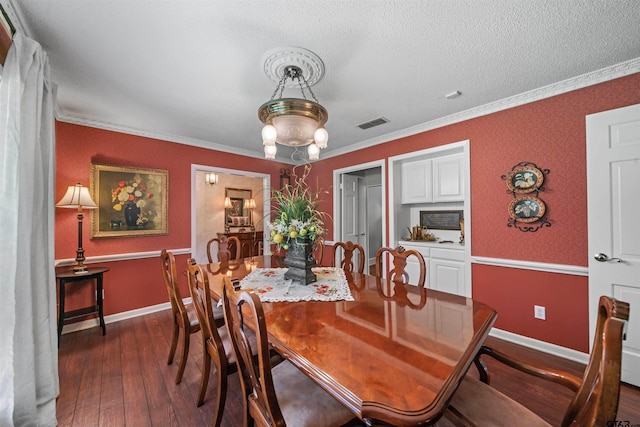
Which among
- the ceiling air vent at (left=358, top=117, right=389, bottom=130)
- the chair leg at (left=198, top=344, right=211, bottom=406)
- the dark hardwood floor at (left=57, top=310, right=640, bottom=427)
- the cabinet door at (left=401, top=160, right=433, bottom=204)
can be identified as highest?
the ceiling air vent at (left=358, top=117, right=389, bottom=130)

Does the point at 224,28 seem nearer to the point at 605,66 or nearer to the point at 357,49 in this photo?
the point at 357,49

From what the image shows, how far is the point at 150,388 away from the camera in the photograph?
6.07 feet

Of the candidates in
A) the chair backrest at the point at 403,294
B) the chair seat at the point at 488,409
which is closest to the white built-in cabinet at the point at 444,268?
the chair backrest at the point at 403,294

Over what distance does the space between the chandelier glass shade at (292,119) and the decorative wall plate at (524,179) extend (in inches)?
79.8

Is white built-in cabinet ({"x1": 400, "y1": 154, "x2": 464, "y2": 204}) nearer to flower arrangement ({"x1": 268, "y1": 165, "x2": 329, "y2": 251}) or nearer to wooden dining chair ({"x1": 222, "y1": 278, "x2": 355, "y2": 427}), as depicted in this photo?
flower arrangement ({"x1": 268, "y1": 165, "x2": 329, "y2": 251})

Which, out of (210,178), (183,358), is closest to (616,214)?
(183,358)

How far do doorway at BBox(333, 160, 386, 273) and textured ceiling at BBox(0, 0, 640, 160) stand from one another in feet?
5.67

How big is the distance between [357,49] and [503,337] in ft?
10.2

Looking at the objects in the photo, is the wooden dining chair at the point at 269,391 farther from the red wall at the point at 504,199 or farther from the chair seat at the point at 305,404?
the red wall at the point at 504,199

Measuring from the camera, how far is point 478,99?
252cm

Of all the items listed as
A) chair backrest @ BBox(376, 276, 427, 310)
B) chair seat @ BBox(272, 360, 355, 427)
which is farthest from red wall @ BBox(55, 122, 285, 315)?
chair backrest @ BBox(376, 276, 427, 310)

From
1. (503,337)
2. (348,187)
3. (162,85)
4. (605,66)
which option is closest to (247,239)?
(348,187)

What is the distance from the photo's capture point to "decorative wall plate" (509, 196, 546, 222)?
234cm

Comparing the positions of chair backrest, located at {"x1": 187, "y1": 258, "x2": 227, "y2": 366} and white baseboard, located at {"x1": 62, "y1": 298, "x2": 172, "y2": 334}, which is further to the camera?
white baseboard, located at {"x1": 62, "y1": 298, "x2": 172, "y2": 334}
